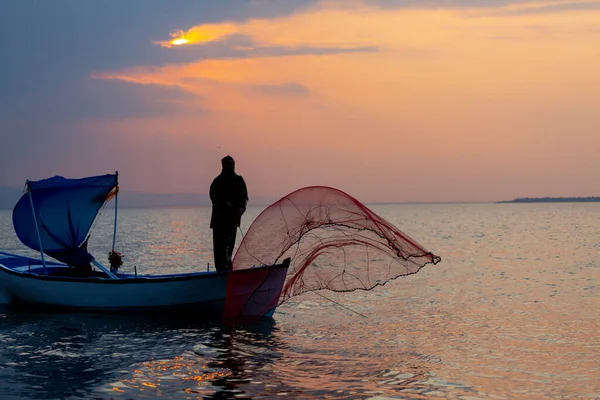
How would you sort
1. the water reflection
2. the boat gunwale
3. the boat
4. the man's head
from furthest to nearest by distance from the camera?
1. the man's head
2. the boat
3. the boat gunwale
4. the water reflection

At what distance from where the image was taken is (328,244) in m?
14.3

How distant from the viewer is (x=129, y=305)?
17141 millimetres

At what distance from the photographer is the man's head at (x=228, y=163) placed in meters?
16.5

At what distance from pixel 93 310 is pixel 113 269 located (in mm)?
1559

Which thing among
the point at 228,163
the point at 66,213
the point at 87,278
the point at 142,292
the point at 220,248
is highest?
the point at 228,163

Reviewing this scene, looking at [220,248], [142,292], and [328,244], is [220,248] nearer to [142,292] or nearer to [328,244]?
[142,292]

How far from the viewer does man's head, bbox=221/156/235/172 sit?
16516mm

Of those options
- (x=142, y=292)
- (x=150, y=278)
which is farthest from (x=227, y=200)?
(x=142, y=292)

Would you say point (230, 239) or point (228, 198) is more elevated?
point (228, 198)

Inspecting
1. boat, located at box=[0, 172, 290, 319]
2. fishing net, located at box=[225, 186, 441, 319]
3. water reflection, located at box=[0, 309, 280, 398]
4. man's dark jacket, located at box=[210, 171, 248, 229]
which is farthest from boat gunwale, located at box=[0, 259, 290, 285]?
man's dark jacket, located at box=[210, 171, 248, 229]

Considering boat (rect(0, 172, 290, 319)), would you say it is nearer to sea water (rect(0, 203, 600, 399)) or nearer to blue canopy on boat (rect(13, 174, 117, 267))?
blue canopy on boat (rect(13, 174, 117, 267))

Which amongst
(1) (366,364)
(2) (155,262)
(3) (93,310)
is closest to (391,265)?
(1) (366,364)

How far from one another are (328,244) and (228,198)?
11.0ft

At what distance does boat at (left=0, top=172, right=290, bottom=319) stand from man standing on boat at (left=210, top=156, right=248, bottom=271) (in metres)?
1.01
